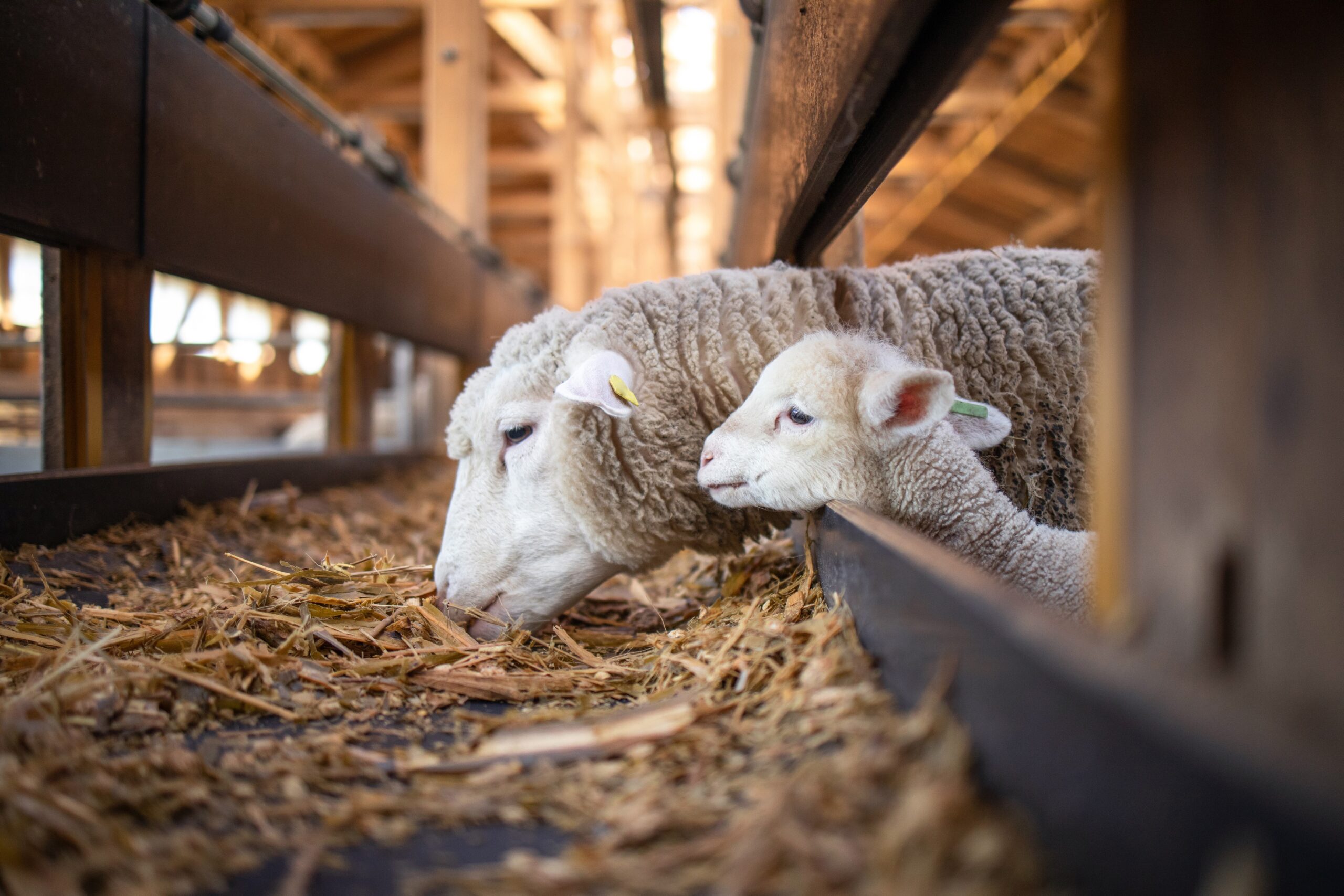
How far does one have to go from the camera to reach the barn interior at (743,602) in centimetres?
60

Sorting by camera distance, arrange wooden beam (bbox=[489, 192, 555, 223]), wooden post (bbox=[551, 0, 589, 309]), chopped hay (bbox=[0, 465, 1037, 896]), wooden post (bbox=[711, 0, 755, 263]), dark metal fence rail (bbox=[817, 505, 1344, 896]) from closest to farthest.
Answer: dark metal fence rail (bbox=[817, 505, 1344, 896]), chopped hay (bbox=[0, 465, 1037, 896]), wooden post (bbox=[711, 0, 755, 263]), wooden post (bbox=[551, 0, 589, 309]), wooden beam (bbox=[489, 192, 555, 223])

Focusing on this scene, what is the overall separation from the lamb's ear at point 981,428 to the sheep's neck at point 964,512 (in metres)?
0.08

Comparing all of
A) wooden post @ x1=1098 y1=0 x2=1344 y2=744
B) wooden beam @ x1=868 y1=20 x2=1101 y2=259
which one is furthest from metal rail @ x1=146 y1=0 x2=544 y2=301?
wooden beam @ x1=868 y1=20 x2=1101 y2=259

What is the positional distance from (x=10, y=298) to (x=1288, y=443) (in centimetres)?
530

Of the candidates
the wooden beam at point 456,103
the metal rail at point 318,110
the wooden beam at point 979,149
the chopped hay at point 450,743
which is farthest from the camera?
the wooden beam at point 979,149

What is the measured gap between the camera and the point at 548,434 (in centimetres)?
218

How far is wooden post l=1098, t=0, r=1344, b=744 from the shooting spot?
1.91 ft

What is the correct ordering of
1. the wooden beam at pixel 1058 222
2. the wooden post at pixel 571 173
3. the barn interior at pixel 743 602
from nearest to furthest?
1. the barn interior at pixel 743 602
2. the wooden post at pixel 571 173
3. the wooden beam at pixel 1058 222

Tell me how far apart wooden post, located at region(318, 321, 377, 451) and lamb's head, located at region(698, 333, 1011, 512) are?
369 centimetres

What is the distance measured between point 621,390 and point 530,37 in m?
9.27

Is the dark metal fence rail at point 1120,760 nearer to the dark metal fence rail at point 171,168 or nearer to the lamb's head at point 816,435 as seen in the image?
the lamb's head at point 816,435

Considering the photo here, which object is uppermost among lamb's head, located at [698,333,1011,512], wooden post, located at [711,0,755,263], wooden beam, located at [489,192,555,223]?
wooden beam, located at [489,192,555,223]

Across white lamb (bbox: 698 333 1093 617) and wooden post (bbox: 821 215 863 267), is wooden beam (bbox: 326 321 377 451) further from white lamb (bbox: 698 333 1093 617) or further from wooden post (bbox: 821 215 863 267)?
white lamb (bbox: 698 333 1093 617)

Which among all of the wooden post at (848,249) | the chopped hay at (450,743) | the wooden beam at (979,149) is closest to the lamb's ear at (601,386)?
the chopped hay at (450,743)
